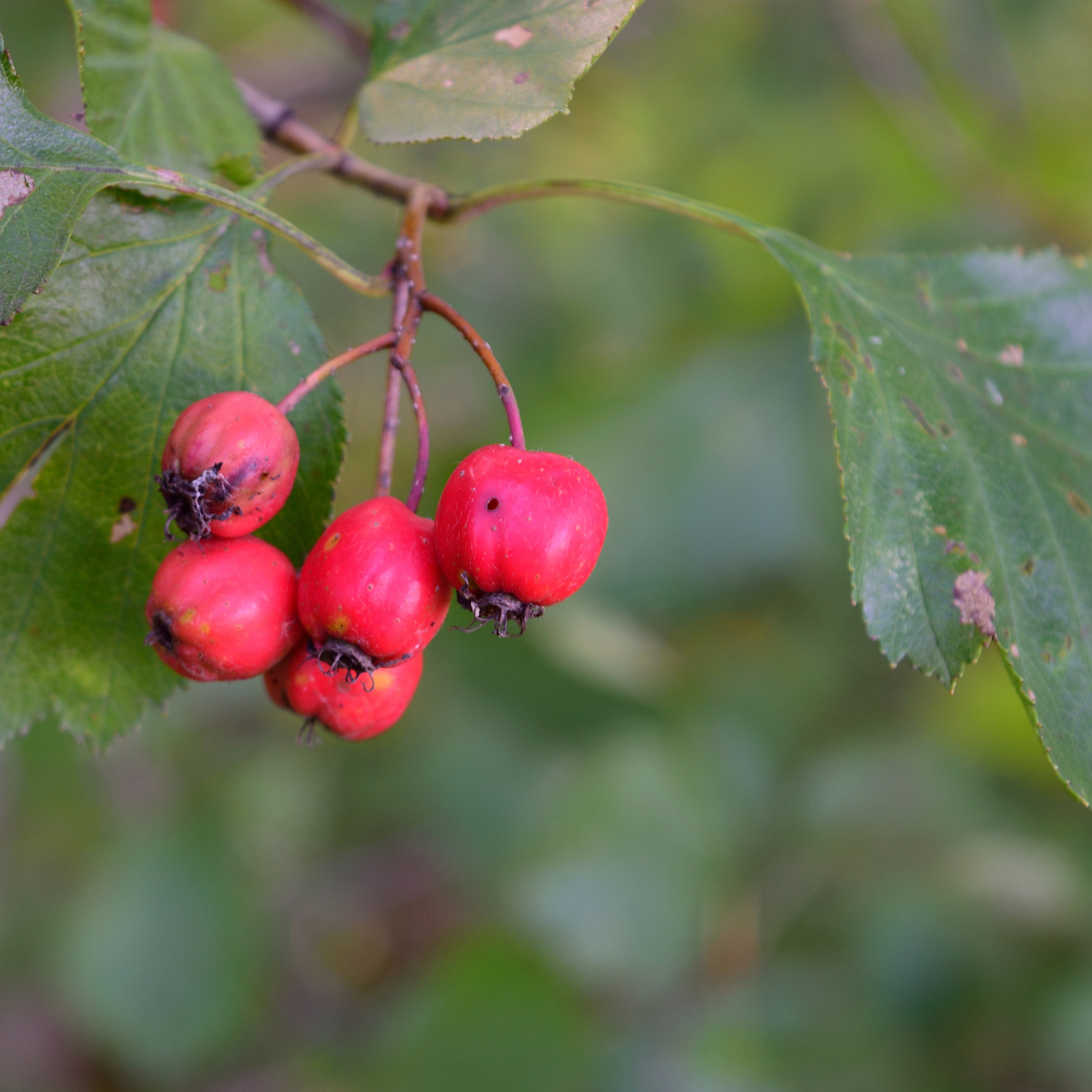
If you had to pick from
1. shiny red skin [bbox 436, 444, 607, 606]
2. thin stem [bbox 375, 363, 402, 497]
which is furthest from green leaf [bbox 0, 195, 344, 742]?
shiny red skin [bbox 436, 444, 607, 606]

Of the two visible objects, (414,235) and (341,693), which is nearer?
(341,693)

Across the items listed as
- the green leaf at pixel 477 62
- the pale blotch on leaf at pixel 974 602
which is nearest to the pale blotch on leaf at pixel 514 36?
the green leaf at pixel 477 62

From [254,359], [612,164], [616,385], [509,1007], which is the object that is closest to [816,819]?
[509,1007]

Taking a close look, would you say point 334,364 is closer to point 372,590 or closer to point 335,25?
point 372,590

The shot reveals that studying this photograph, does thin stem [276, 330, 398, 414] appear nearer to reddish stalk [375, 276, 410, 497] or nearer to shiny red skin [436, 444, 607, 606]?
reddish stalk [375, 276, 410, 497]

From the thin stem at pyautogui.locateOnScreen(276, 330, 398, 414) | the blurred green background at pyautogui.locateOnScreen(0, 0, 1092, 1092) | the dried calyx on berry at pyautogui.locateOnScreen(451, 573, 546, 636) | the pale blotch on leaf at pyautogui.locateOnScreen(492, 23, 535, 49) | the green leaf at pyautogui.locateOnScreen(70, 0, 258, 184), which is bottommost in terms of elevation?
the blurred green background at pyautogui.locateOnScreen(0, 0, 1092, 1092)

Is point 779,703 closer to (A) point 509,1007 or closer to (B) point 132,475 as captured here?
(A) point 509,1007

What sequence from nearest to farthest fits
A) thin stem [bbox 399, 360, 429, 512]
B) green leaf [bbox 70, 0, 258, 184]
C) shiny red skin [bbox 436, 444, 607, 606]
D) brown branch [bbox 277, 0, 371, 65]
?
shiny red skin [bbox 436, 444, 607, 606] < thin stem [bbox 399, 360, 429, 512] < green leaf [bbox 70, 0, 258, 184] < brown branch [bbox 277, 0, 371, 65]

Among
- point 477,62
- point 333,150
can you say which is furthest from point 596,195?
point 333,150

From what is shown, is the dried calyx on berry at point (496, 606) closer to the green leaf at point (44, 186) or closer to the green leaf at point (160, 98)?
the green leaf at point (44, 186)

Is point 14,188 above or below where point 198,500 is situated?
above

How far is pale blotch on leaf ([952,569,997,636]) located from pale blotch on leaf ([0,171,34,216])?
1197 mm

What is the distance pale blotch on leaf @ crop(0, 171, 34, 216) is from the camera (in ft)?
3.41

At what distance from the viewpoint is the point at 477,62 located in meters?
1.27
